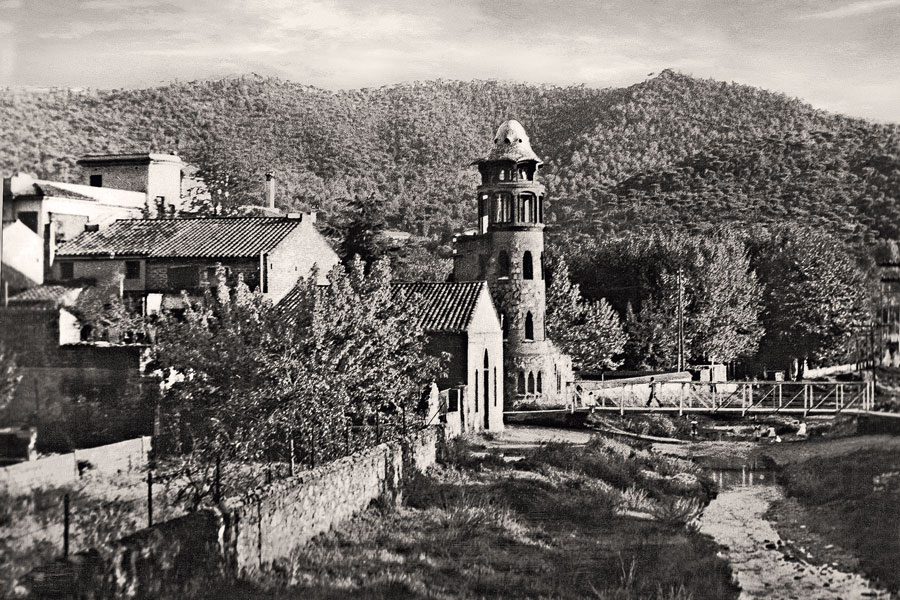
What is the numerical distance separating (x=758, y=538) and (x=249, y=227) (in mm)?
19681

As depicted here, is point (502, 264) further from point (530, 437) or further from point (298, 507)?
point (298, 507)

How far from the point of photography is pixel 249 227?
35344 millimetres

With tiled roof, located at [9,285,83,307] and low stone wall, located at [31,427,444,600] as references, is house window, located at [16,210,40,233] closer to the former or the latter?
tiled roof, located at [9,285,83,307]

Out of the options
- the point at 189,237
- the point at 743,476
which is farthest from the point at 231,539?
the point at 743,476

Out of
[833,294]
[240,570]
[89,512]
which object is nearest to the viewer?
[240,570]

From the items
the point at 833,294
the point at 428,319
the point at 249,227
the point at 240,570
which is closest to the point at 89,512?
the point at 240,570

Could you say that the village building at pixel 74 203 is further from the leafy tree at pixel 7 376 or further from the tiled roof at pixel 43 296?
the leafy tree at pixel 7 376

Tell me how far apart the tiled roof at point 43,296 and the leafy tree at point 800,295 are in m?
20.2

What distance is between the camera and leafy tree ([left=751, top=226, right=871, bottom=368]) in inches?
1258

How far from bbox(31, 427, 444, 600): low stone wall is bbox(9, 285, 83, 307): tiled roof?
2.83 meters

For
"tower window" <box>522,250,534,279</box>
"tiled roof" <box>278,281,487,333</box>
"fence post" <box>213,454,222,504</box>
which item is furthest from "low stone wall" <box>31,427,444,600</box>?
"tower window" <box>522,250,534,279</box>

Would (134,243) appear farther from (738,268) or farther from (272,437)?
(738,268)

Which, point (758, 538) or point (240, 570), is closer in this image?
point (240, 570)

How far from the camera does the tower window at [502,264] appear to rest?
48.9 meters
